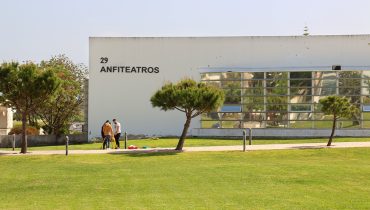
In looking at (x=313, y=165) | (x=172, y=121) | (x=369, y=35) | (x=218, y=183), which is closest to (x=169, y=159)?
(x=313, y=165)

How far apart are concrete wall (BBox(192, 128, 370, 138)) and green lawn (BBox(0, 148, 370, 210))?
38.4 ft

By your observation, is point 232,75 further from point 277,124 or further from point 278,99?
point 277,124

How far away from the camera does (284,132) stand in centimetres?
4084

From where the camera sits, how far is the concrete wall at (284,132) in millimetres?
40094

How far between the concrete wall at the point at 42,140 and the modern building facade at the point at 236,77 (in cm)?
91

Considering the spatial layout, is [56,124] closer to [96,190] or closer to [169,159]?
[169,159]

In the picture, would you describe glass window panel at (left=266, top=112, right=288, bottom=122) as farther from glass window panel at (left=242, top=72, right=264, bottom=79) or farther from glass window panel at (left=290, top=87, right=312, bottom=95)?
glass window panel at (left=242, top=72, right=264, bottom=79)

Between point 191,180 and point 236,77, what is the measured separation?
23.2 metres

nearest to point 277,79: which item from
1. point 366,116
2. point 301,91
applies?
point 301,91

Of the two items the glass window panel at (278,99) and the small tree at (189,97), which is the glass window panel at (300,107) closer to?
the glass window panel at (278,99)

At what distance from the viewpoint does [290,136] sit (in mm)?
40594

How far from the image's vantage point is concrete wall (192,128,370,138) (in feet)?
132

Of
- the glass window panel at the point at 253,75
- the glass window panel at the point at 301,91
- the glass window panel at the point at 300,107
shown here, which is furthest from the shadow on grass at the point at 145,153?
the glass window panel at the point at 301,91

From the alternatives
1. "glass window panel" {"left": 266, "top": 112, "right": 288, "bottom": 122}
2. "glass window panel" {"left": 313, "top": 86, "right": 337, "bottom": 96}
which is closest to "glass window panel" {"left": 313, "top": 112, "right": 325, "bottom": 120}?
"glass window panel" {"left": 313, "top": 86, "right": 337, "bottom": 96}
